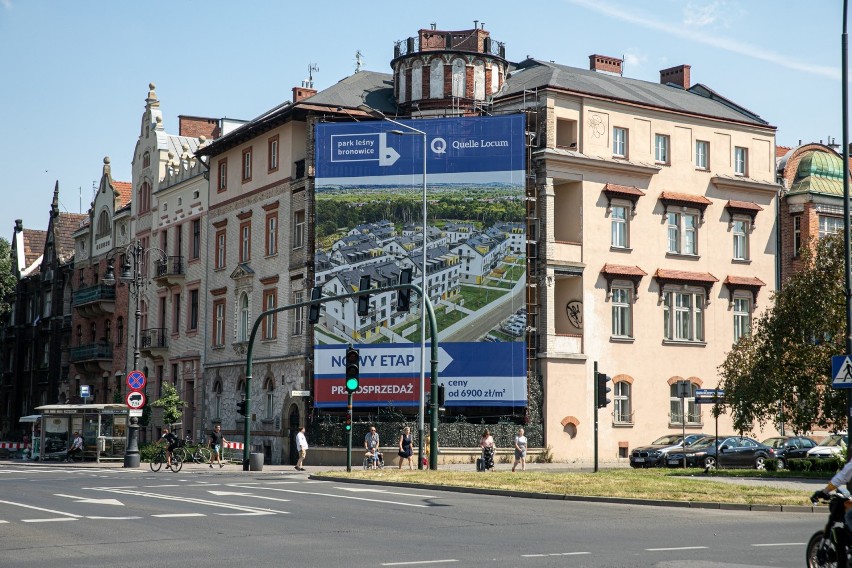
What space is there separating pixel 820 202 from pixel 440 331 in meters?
20.5

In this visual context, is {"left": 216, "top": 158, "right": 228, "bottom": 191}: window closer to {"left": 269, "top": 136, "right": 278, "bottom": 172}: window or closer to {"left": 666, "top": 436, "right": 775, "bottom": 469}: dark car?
{"left": 269, "top": 136, "right": 278, "bottom": 172}: window

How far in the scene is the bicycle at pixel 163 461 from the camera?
43062 mm

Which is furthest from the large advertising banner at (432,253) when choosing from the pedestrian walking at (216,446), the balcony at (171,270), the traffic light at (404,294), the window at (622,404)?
the balcony at (171,270)

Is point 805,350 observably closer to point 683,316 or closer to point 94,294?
point 683,316

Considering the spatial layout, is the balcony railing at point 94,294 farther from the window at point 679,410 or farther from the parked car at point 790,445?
the parked car at point 790,445

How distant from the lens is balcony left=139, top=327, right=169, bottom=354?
216ft

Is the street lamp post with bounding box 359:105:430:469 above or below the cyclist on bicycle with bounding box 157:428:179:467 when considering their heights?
above

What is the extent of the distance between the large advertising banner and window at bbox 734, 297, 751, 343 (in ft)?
40.4

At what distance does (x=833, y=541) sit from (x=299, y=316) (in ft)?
140

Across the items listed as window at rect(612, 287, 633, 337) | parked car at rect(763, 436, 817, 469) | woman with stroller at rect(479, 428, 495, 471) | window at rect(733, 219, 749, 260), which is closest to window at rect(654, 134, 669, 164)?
window at rect(733, 219, 749, 260)

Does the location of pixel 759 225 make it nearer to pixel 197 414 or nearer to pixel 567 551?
pixel 197 414

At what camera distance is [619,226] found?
175ft

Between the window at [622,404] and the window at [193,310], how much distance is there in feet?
74.9

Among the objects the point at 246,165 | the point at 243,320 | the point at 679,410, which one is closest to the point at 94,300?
the point at 243,320
